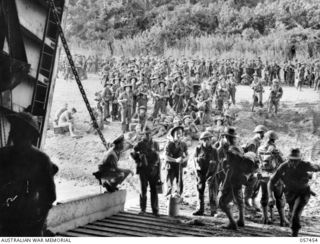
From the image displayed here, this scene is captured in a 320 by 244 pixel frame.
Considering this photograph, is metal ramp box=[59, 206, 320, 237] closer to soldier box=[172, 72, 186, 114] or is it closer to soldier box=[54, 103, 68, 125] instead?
soldier box=[54, 103, 68, 125]

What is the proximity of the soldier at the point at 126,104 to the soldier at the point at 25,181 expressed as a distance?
7.44 meters

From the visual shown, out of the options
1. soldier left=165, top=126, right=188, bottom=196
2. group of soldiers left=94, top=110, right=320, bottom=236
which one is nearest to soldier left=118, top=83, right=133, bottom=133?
group of soldiers left=94, top=110, right=320, bottom=236

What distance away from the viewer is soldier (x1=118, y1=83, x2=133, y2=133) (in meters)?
11.6

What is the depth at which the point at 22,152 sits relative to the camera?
3.90 metres

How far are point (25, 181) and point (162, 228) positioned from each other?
6.26 ft

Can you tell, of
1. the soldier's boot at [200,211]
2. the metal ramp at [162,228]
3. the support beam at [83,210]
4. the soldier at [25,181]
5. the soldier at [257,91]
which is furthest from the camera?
the soldier at [257,91]

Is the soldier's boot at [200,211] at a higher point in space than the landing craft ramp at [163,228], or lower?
lower

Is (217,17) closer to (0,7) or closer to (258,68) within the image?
(258,68)

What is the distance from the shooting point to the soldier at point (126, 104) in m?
11.6

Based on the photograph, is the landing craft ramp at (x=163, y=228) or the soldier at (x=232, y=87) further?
the soldier at (x=232, y=87)

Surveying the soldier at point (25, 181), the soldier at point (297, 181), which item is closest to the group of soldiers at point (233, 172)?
the soldier at point (297, 181)

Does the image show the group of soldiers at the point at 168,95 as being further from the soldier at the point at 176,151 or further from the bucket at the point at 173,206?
the bucket at the point at 173,206

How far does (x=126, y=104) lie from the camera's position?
1174 cm

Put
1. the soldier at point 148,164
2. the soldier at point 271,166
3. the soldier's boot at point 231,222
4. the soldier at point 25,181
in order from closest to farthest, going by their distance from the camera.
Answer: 1. the soldier at point 25,181
2. the soldier's boot at point 231,222
3. the soldier at point 271,166
4. the soldier at point 148,164
